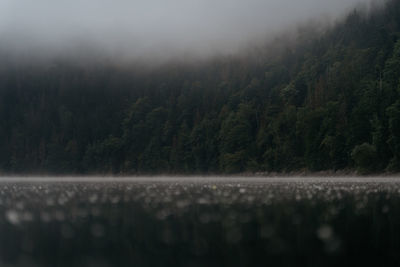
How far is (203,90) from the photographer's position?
13500cm

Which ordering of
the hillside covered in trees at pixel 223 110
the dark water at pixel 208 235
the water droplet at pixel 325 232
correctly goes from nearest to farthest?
the dark water at pixel 208 235
the water droplet at pixel 325 232
the hillside covered in trees at pixel 223 110

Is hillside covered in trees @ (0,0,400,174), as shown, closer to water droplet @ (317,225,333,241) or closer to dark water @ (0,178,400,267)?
dark water @ (0,178,400,267)

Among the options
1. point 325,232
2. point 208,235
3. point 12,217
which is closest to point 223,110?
point 12,217

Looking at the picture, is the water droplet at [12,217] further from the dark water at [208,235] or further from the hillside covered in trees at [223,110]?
the hillside covered in trees at [223,110]

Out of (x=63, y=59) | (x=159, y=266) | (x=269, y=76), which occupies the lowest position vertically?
(x=159, y=266)

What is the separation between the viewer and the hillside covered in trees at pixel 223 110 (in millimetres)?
85500

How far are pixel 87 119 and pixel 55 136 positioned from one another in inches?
401

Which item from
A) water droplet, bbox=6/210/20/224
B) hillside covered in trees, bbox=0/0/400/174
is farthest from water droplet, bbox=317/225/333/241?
hillside covered in trees, bbox=0/0/400/174

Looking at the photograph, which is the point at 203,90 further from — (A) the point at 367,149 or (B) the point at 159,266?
(B) the point at 159,266

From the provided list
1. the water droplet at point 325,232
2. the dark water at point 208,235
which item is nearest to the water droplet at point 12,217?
the dark water at point 208,235

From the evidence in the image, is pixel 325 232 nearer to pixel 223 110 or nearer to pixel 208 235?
pixel 208 235

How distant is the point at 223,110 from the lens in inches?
4690

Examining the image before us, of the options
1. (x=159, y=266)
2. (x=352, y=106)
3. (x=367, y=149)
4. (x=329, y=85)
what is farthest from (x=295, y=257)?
(x=329, y=85)

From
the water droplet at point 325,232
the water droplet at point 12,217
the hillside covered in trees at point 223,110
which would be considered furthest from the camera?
the hillside covered in trees at point 223,110
